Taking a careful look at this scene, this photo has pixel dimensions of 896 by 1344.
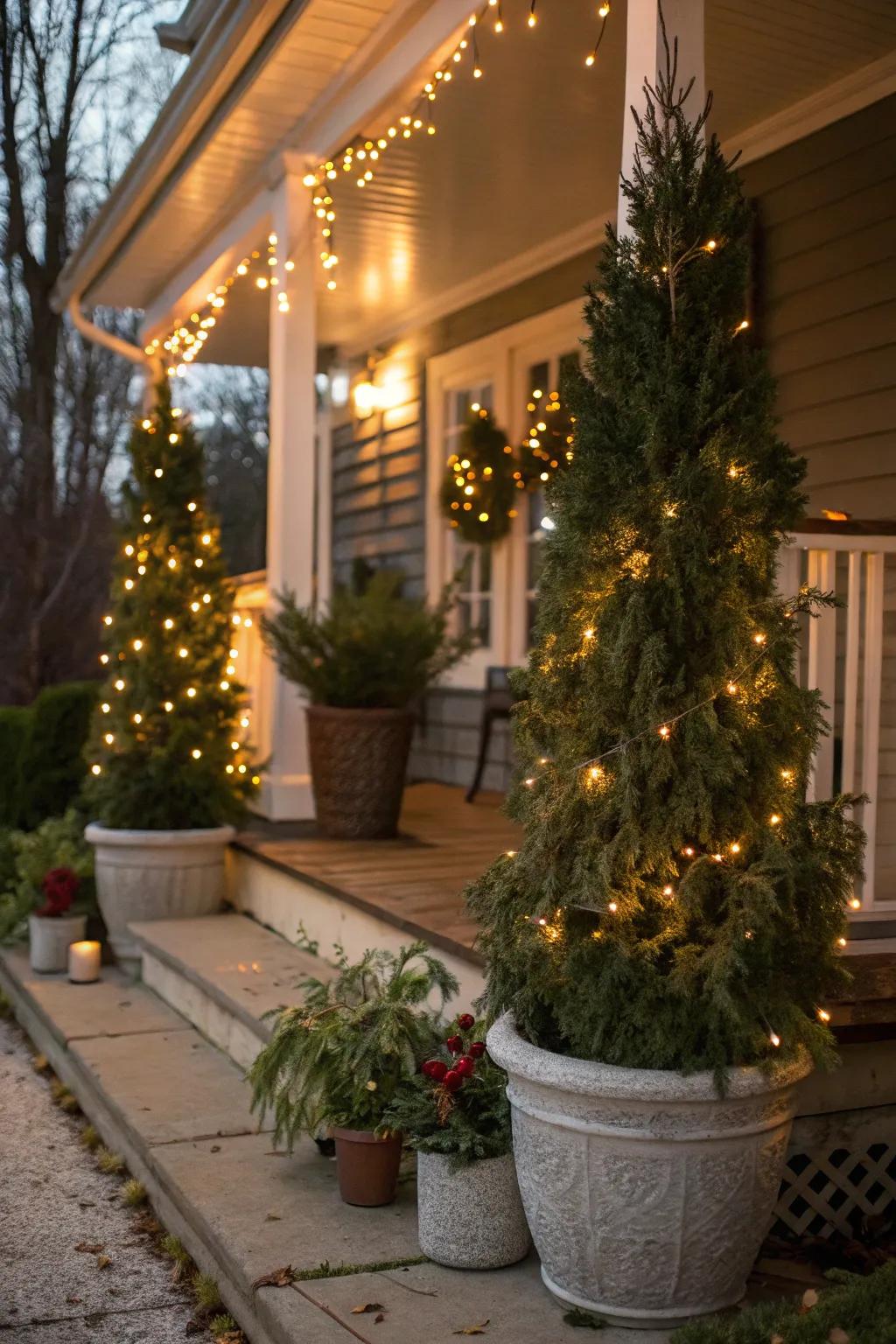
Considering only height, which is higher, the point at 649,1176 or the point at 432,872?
the point at 432,872

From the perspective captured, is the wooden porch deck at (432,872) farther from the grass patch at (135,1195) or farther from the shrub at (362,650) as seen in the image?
the grass patch at (135,1195)

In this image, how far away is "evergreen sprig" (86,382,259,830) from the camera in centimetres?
580

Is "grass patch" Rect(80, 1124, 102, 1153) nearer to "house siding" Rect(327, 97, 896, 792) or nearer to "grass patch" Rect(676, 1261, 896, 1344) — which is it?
"grass patch" Rect(676, 1261, 896, 1344)

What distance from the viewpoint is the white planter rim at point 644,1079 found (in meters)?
2.50

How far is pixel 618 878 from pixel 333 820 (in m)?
3.20

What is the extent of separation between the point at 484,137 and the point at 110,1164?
3830 millimetres

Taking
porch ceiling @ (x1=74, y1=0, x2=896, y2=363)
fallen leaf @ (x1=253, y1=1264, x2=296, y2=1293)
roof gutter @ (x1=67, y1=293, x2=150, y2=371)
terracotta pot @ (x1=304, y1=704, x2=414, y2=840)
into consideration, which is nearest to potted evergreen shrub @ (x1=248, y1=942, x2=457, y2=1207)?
fallen leaf @ (x1=253, y1=1264, x2=296, y2=1293)

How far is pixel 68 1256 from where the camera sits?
333 cm

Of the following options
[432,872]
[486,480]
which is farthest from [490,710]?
[432,872]

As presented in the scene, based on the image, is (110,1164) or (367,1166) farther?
(110,1164)

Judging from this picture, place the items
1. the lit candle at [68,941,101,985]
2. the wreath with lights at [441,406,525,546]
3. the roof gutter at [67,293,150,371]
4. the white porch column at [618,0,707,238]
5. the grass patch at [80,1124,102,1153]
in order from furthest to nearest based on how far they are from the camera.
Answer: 1. the roof gutter at [67,293,150,371]
2. the wreath with lights at [441,406,525,546]
3. the lit candle at [68,941,101,985]
4. the grass patch at [80,1124,102,1153]
5. the white porch column at [618,0,707,238]

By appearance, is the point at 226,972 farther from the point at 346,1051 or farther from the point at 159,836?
the point at 346,1051

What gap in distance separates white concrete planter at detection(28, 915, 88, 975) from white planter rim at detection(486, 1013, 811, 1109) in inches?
135

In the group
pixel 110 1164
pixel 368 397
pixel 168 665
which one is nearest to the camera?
pixel 110 1164
